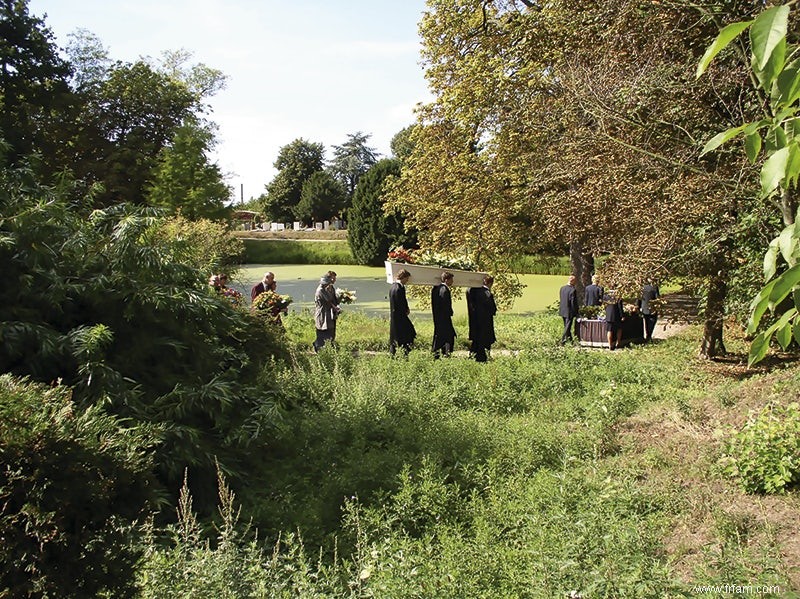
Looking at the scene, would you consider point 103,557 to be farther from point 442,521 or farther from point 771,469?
point 771,469

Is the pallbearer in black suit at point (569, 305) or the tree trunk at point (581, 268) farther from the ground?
the tree trunk at point (581, 268)

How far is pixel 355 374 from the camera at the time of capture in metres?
9.59

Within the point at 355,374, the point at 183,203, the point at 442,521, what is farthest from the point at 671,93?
the point at 183,203

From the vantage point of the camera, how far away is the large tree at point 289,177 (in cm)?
7800

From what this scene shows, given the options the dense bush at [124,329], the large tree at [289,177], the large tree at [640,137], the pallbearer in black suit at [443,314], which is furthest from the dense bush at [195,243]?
the large tree at [289,177]

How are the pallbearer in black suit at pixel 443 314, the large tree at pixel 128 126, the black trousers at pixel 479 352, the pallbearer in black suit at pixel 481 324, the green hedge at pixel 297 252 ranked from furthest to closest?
the green hedge at pixel 297 252 → the large tree at pixel 128 126 → the pallbearer in black suit at pixel 443 314 → the pallbearer in black suit at pixel 481 324 → the black trousers at pixel 479 352

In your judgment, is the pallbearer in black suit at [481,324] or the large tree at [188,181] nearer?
the pallbearer in black suit at [481,324]

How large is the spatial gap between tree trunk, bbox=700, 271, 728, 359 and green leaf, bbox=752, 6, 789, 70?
9.94 metres

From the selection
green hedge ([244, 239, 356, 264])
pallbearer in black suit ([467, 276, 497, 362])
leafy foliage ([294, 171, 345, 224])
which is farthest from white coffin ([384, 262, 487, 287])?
leafy foliage ([294, 171, 345, 224])

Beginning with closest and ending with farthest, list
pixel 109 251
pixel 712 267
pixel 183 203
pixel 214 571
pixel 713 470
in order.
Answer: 1. pixel 214 571
2. pixel 713 470
3. pixel 109 251
4. pixel 712 267
5. pixel 183 203

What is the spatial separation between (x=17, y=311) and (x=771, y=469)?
6.30m

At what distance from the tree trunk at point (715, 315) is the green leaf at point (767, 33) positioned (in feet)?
32.6

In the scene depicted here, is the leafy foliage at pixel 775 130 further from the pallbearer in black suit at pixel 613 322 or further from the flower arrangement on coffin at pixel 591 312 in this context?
the flower arrangement on coffin at pixel 591 312

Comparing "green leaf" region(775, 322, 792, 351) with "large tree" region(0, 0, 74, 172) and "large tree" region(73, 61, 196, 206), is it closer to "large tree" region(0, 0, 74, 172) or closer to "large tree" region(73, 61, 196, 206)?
"large tree" region(0, 0, 74, 172)
